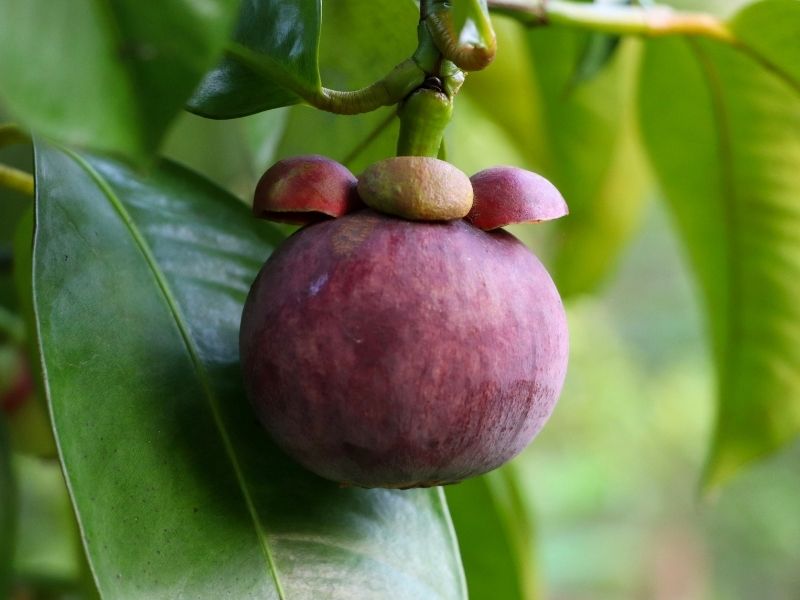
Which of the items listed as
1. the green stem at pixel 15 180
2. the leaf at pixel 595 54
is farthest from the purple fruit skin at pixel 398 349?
the leaf at pixel 595 54

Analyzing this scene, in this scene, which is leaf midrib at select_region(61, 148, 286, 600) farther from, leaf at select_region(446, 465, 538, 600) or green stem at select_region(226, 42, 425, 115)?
leaf at select_region(446, 465, 538, 600)

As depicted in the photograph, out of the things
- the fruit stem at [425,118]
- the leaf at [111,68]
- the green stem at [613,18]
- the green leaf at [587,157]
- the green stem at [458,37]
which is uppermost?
the leaf at [111,68]

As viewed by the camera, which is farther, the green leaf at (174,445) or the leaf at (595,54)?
the leaf at (595,54)

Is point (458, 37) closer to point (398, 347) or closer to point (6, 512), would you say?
point (398, 347)

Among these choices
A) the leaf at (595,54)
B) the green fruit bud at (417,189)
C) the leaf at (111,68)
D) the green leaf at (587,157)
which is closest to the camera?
the leaf at (111,68)

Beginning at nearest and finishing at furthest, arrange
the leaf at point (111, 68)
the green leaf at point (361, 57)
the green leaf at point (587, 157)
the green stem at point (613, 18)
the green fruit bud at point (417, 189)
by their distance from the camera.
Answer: the leaf at point (111, 68), the green fruit bud at point (417, 189), the green leaf at point (361, 57), the green stem at point (613, 18), the green leaf at point (587, 157)

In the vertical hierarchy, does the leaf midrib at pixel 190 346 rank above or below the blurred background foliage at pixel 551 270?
above

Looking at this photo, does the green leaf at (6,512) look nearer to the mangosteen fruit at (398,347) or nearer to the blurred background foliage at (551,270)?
the blurred background foliage at (551,270)
